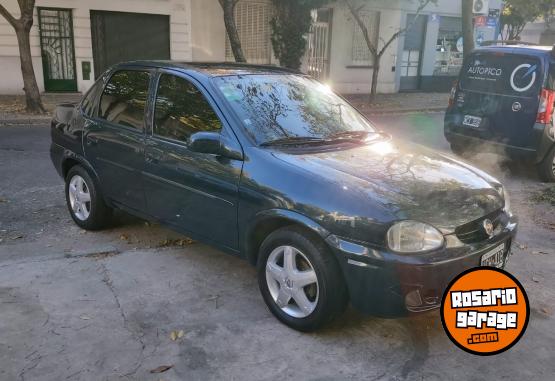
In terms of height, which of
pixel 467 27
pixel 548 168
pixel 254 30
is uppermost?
pixel 467 27

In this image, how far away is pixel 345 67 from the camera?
2025 cm

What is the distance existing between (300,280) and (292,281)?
74 mm

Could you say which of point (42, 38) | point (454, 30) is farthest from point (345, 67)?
point (42, 38)

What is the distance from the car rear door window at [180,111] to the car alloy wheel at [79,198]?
131 centimetres

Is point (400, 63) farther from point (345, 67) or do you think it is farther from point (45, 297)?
point (45, 297)

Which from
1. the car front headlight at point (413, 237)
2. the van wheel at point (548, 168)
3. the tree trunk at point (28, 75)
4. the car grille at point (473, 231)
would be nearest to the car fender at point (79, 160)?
the car front headlight at point (413, 237)

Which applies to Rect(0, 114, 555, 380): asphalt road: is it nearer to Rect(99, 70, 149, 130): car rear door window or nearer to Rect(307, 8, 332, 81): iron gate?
Rect(99, 70, 149, 130): car rear door window

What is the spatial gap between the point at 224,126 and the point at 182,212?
0.79 meters

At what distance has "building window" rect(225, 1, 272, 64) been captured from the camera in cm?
1791

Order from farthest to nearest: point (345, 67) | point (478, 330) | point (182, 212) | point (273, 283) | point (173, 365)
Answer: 1. point (345, 67)
2. point (182, 212)
3. point (273, 283)
4. point (173, 365)
5. point (478, 330)

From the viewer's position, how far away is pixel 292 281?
3.42 meters

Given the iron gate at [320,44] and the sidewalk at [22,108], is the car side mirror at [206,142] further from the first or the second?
the iron gate at [320,44]

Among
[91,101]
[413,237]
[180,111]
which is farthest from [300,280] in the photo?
[91,101]

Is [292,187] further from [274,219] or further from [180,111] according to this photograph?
[180,111]
